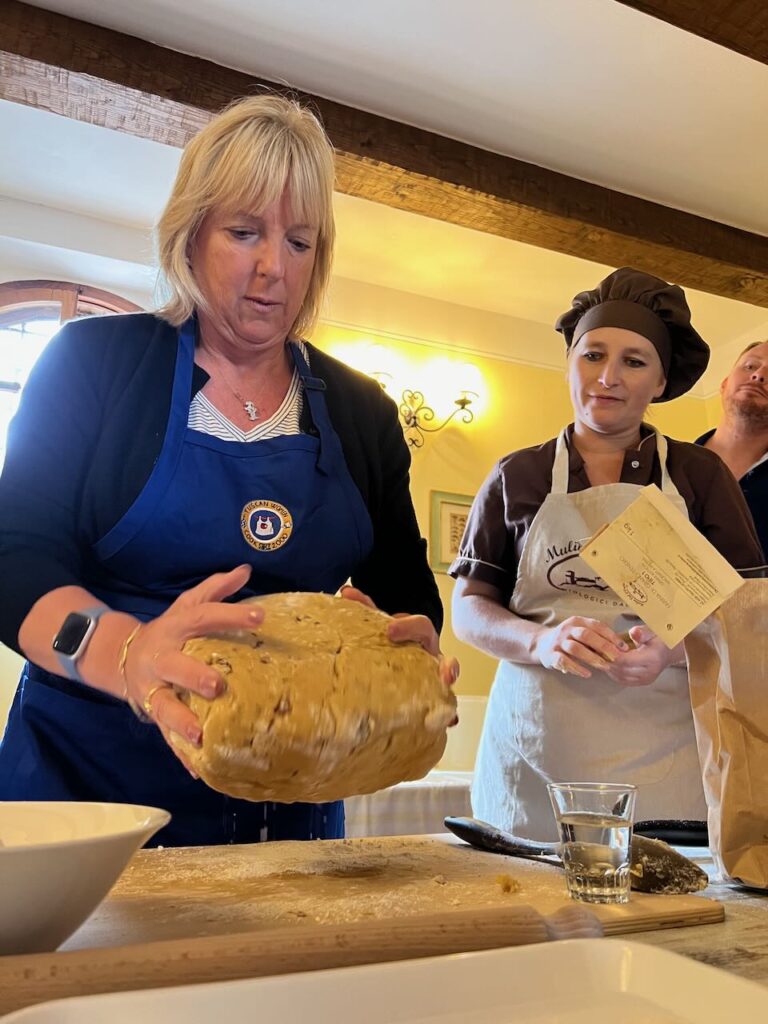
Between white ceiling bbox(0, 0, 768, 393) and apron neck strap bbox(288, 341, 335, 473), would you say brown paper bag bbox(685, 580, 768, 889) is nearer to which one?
apron neck strap bbox(288, 341, 335, 473)

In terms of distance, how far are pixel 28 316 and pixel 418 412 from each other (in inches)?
77.1

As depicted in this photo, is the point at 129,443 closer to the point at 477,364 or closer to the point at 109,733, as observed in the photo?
the point at 109,733

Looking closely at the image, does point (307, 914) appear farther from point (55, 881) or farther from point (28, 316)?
point (28, 316)

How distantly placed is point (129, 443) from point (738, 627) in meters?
0.79

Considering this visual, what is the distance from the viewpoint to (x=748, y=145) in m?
3.32

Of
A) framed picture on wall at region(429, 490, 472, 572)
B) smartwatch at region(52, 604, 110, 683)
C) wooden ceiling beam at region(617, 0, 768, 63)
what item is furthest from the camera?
framed picture on wall at region(429, 490, 472, 572)

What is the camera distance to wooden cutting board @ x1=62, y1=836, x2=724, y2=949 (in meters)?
0.70

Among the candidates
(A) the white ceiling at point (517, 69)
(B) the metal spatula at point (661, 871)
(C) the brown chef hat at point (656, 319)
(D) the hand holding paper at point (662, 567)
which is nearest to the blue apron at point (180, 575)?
(D) the hand holding paper at point (662, 567)

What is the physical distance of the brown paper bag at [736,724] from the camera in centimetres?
93

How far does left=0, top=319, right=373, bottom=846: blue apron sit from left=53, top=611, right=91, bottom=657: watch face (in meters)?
0.19

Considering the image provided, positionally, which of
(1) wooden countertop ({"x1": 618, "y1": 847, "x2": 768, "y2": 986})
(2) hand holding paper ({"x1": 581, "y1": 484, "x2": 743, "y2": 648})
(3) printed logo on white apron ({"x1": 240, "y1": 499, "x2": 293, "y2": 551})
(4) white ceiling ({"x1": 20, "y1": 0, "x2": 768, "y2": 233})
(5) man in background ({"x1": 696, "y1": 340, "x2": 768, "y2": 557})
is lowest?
(1) wooden countertop ({"x1": 618, "y1": 847, "x2": 768, "y2": 986})

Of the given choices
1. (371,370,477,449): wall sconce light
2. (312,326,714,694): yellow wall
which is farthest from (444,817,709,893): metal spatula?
(371,370,477,449): wall sconce light

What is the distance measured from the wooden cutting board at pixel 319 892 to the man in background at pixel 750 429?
1.84 m

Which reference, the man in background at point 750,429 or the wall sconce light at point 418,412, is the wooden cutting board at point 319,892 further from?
the wall sconce light at point 418,412
